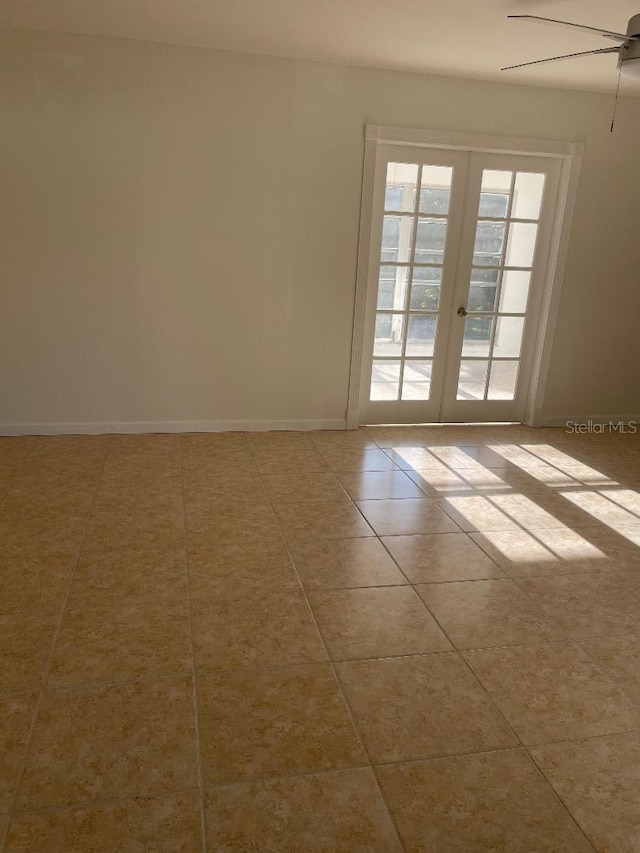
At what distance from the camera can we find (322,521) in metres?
3.36

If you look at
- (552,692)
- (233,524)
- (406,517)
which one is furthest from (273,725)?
(406,517)

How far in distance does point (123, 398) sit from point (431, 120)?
2909mm

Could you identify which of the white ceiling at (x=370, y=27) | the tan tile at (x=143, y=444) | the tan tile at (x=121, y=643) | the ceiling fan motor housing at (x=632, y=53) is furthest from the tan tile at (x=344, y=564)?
the white ceiling at (x=370, y=27)

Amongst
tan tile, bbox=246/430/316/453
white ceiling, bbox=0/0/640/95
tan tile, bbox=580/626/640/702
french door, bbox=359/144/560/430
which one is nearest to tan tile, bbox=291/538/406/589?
tan tile, bbox=580/626/640/702

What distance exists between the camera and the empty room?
178 centimetres

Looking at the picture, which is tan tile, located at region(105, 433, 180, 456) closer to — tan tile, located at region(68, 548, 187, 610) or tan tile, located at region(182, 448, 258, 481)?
tan tile, located at region(182, 448, 258, 481)

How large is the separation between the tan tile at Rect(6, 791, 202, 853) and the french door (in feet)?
12.1

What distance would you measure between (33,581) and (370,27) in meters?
3.29

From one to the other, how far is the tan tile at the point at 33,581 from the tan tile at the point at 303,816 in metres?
1.17

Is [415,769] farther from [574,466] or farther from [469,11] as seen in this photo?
[469,11]

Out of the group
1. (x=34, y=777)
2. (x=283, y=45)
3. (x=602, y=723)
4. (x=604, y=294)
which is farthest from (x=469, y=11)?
(x=34, y=777)

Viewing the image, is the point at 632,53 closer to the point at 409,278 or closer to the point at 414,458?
the point at 409,278

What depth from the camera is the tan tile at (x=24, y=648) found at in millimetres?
2055

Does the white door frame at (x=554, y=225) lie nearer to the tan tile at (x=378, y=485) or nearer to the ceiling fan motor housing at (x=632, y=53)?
the tan tile at (x=378, y=485)
